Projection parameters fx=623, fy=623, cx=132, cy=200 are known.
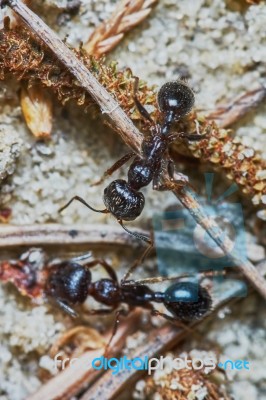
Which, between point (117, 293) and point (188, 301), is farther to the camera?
point (117, 293)

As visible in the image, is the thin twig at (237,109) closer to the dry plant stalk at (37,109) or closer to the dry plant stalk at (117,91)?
the dry plant stalk at (117,91)

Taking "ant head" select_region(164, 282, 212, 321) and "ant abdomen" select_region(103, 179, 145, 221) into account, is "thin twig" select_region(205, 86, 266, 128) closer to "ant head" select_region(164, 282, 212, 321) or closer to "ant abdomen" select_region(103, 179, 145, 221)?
"ant abdomen" select_region(103, 179, 145, 221)

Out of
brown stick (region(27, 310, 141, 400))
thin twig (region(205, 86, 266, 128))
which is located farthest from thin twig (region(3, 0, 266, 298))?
brown stick (region(27, 310, 141, 400))

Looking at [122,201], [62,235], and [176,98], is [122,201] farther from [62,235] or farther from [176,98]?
[176,98]

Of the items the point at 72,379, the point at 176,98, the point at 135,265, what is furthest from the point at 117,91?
the point at 72,379

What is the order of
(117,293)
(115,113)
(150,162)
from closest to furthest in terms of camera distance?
(115,113) < (150,162) < (117,293)

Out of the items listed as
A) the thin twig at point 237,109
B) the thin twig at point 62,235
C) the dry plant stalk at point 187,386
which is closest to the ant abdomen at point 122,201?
the thin twig at point 62,235
